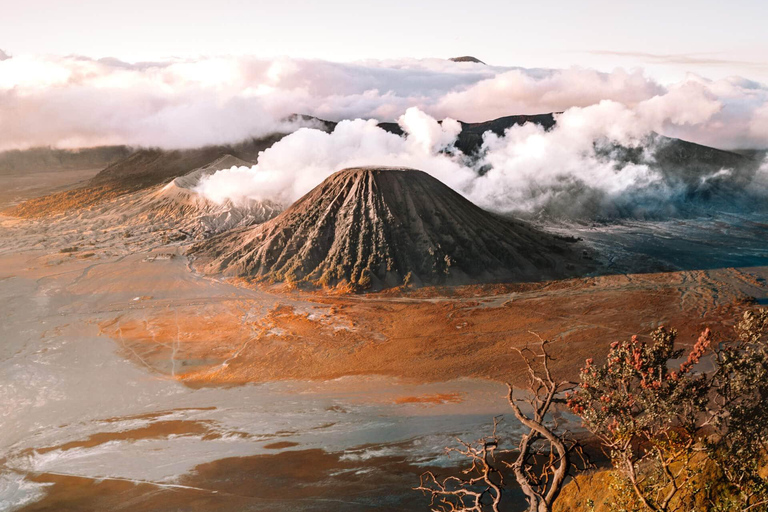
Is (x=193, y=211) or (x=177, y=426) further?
(x=193, y=211)

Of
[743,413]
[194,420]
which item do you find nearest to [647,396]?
[743,413]

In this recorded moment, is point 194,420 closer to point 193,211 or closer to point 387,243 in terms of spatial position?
point 387,243

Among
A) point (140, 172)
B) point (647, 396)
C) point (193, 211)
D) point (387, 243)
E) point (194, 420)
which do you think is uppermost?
point (140, 172)

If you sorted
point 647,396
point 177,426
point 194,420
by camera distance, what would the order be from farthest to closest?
1. point 194,420
2. point 177,426
3. point 647,396

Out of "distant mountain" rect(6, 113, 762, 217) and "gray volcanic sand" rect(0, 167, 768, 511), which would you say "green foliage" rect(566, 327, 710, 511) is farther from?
"distant mountain" rect(6, 113, 762, 217)

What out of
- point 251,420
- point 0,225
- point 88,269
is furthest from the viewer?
point 0,225

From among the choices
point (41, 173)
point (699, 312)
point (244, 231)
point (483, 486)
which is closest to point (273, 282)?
point (244, 231)

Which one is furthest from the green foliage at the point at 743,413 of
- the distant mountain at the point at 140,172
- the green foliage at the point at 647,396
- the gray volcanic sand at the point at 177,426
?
the distant mountain at the point at 140,172

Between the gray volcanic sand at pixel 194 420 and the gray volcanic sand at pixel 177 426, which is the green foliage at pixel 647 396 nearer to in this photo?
the gray volcanic sand at pixel 194 420

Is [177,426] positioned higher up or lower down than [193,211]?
lower down

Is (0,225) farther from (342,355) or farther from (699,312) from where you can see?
(699,312)
